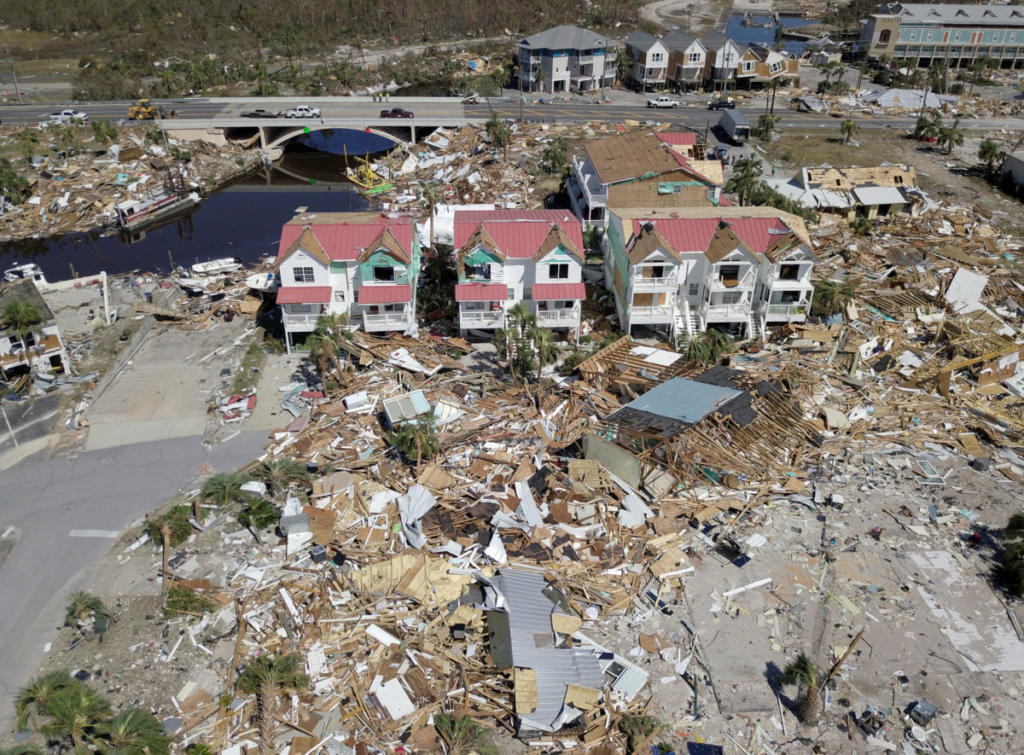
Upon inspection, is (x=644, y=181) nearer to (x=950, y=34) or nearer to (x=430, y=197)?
(x=430, y=197)

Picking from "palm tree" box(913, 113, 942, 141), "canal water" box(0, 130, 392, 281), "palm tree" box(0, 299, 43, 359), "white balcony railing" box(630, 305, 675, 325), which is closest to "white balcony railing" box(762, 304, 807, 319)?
"white balcony railing" box(630, 305, 675, 325)

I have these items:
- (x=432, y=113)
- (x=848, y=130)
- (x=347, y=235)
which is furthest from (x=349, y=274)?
(x=848, y=130)

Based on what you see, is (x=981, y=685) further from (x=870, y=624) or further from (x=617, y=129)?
(x=617, y=129)

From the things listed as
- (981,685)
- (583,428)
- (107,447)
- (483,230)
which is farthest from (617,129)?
(981,685)

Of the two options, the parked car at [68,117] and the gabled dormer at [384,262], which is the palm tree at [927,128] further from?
the parked car at [68,117]

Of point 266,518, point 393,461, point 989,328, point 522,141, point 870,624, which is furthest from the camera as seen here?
point 522,141
